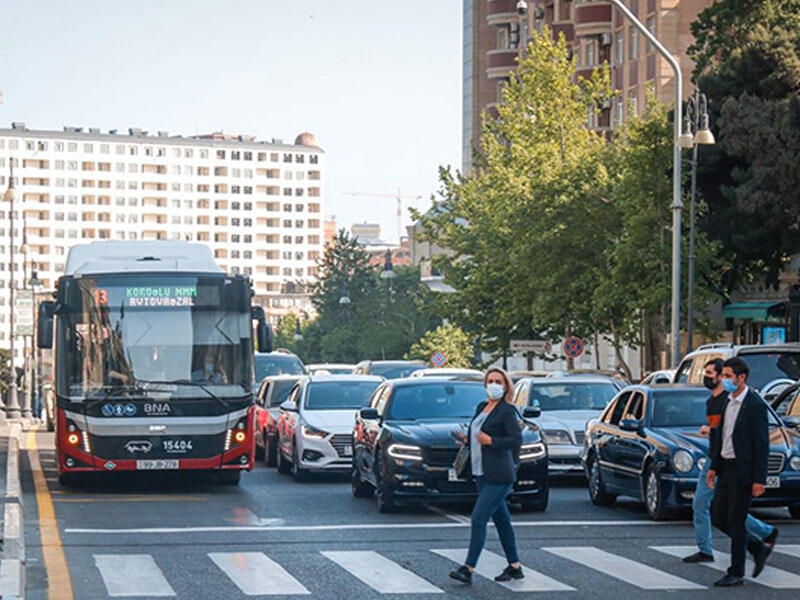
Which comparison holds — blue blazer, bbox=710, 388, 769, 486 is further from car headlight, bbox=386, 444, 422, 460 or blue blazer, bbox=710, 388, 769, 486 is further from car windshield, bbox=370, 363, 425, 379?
car windshield, bbox=370, 363, 425, 379

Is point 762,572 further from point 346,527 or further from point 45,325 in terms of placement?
point 45,325

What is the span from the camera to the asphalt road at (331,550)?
1376cm

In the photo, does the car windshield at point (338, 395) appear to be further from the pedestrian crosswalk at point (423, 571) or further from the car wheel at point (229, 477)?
the pedestrian crosswalk at point (423, 571)

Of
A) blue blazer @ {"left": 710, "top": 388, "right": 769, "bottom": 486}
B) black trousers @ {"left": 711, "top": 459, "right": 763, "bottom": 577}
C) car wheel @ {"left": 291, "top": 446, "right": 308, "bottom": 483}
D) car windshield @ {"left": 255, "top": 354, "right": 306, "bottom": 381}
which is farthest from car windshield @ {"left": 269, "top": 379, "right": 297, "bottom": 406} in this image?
blue blazer @ {"left": 710, "top": 388, "right": 769, "bottom": 486}

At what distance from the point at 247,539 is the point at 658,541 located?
3.91 meters

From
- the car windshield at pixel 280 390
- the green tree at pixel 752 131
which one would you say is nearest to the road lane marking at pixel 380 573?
the car windshield at pixel 280 390

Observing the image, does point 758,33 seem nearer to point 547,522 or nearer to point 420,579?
point 547,522

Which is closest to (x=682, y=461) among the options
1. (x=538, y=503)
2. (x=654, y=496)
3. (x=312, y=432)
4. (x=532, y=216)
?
(x=654, y=496)

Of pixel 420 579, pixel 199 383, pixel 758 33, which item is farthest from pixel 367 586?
pixel 758 33

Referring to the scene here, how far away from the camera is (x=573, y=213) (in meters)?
51.8

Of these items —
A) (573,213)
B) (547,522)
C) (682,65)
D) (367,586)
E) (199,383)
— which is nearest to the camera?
(367,586)

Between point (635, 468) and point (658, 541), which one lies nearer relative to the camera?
point (658, 541)

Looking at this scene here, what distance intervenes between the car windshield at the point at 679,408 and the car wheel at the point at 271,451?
11.7 m

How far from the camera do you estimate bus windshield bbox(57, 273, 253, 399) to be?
24156 mm
